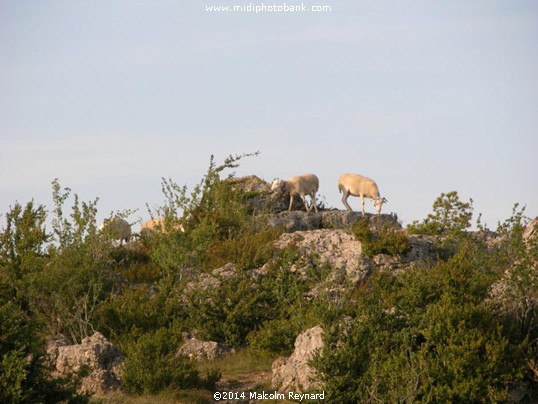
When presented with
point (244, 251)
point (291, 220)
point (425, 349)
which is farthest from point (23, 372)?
point (291, 220)

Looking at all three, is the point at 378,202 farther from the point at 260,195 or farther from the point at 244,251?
the point at 244,251

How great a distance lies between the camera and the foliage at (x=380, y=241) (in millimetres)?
23297

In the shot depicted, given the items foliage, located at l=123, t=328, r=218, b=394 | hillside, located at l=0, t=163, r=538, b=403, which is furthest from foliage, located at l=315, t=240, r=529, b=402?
foliage, located at l=123, t=328, r=218, b=394

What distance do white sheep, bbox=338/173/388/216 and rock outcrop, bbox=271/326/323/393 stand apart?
1532 cm

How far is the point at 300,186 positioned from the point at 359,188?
113 inches

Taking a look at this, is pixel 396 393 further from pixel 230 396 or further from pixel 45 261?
pixel 45 261

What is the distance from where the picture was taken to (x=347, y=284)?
2097cm

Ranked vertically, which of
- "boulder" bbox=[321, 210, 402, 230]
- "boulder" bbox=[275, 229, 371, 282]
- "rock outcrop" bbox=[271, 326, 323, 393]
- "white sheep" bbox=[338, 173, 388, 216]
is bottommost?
"rock outcrop" bbox=[271, 326, 323, 393]

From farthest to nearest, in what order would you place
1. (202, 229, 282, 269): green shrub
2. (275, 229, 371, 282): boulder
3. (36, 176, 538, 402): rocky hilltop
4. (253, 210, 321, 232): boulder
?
(253, 210, 321, 232): boulder < (202, 229, 282, 269): green shrub < (275, 229, 371, 282): boulder < (36, 176, 538, 402): rocky hilltop

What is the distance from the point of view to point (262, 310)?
21.7 m

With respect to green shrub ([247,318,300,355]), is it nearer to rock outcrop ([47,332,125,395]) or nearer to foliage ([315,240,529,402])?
foliage ([315,240,529,402])

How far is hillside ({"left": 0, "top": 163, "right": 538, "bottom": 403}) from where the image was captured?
55.8ft

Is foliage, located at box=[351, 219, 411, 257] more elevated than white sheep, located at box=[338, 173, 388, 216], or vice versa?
white sheep, located at box=[338, 173, 388, 216]

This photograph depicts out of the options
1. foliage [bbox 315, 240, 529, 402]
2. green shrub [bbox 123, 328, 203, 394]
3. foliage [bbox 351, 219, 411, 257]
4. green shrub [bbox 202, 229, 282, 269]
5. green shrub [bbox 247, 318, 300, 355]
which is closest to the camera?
foliage [bbox 315, 240, 529, 402]
